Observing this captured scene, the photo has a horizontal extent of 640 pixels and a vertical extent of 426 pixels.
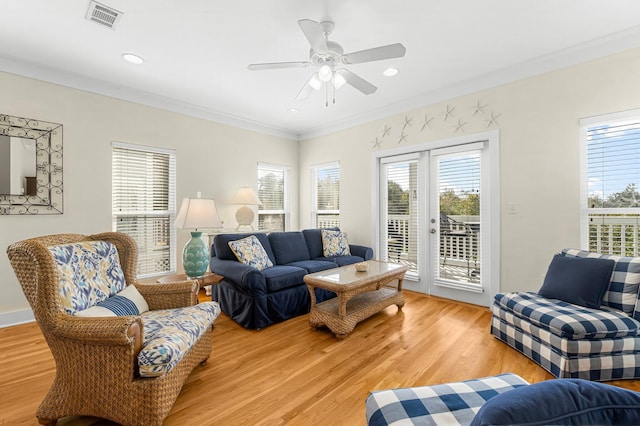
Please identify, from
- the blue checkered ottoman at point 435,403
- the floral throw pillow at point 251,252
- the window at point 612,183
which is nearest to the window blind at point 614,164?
the window at point 612,183

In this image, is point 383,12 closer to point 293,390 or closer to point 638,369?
point 293,390

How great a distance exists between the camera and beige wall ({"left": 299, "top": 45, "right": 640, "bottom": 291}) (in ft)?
8.90

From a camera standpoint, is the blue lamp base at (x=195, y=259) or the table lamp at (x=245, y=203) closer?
the blue lamp base at (x=195, y=259)

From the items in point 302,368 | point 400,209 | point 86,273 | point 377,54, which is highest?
point 377,54

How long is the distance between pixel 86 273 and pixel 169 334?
0.70 m

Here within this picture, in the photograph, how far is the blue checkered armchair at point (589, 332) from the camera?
1.90 metres

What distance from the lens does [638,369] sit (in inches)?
76.4

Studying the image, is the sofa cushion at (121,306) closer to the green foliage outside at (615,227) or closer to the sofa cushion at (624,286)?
the sofa cushion at (624,286)

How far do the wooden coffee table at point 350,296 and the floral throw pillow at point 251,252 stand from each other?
0.73m

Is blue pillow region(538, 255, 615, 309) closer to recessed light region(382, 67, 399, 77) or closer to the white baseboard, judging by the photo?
recessed light region(382, 67, 399, 77)

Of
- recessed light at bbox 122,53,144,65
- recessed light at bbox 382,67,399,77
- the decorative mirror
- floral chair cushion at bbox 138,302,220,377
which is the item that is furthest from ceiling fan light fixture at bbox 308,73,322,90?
the decorative mirror

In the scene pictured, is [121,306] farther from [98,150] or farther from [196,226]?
[98,150]

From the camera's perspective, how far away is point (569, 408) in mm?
493

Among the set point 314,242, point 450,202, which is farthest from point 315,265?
point 450,202
